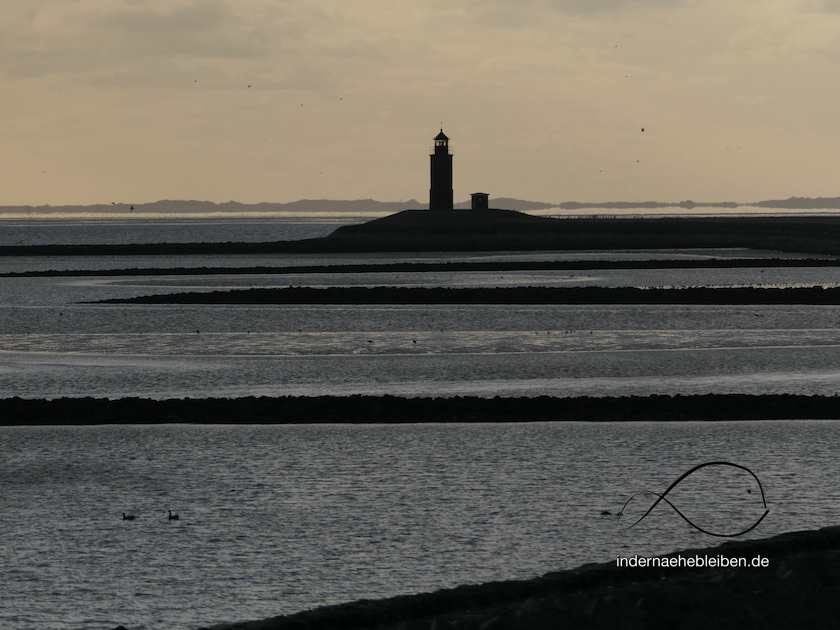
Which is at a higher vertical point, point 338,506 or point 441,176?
point 441,176

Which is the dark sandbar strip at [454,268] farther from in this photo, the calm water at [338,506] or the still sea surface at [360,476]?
the calm water at [338,506]

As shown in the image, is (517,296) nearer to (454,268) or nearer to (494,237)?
(454,268)

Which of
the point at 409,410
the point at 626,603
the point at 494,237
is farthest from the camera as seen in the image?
the point at 494,237

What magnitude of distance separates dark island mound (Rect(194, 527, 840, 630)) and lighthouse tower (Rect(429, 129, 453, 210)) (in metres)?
102

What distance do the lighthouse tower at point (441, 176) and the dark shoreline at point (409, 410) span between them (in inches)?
3678

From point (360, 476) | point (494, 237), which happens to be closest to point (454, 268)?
point (494, 237)

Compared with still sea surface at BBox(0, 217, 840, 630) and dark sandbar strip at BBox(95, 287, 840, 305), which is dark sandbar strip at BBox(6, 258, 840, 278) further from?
still sea surface at BBox(0, 217, 840, 630)

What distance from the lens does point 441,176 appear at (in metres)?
111

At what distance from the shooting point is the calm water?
316 inches

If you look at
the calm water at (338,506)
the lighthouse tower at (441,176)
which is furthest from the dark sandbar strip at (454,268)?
the calm water at (338,506)

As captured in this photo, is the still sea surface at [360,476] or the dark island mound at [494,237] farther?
the dark island mound at [494,237]

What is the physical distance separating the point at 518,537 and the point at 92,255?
9179 cm

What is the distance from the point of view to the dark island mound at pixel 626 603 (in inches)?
278

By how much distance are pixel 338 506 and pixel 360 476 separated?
1414 millimetres
